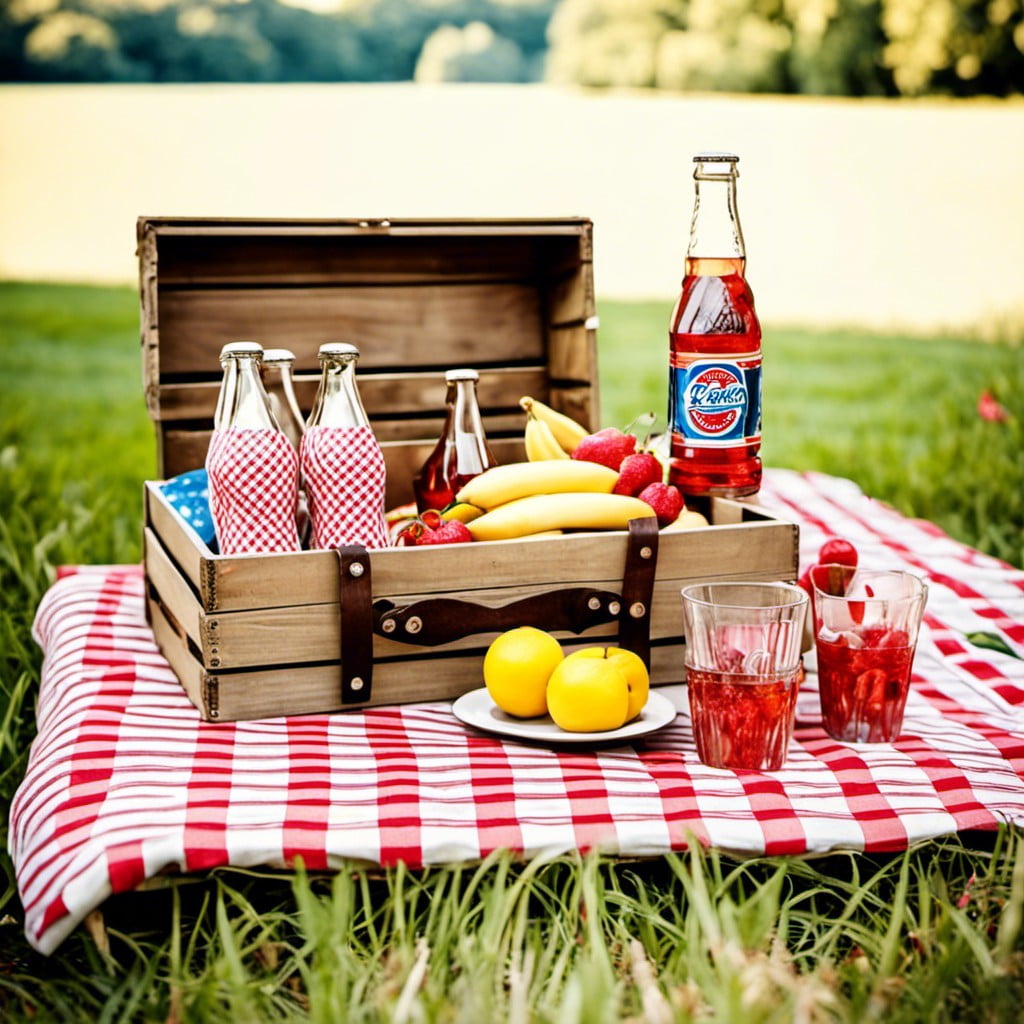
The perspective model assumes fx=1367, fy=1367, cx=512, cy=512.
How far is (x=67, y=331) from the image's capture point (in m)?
7.50

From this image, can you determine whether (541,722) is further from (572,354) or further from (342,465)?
(572,354)

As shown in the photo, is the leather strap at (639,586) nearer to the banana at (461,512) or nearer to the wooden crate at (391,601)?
the wooden crate at (391,601)

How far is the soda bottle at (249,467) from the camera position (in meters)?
1.94

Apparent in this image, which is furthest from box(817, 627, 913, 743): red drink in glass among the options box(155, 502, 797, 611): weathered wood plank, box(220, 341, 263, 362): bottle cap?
box(220, 341, 263, 362): bottle cap

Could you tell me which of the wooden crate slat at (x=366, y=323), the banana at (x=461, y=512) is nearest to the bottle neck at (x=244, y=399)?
the banana at (x=461, y=512)

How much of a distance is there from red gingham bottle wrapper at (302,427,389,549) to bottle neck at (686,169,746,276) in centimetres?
→ 56

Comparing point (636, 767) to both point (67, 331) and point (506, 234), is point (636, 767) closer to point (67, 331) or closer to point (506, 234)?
point (506, 234)

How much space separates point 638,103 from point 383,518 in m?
10.6

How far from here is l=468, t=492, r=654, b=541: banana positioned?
81.0 inches

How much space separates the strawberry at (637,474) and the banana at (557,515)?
0.07 metres

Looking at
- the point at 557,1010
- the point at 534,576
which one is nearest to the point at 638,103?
the point at 534,576

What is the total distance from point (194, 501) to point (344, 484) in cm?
39

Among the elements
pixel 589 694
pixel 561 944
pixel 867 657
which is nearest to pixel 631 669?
pixel 589 694

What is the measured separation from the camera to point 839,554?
2.03 meters
